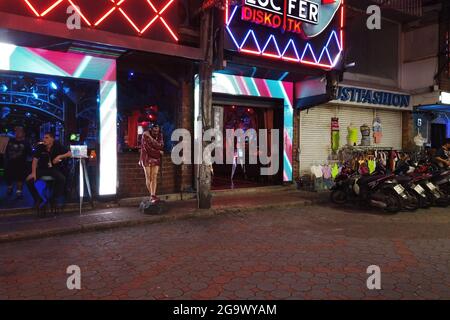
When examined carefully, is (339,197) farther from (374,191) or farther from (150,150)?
(150,150)

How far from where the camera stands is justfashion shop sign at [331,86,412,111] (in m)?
13.6

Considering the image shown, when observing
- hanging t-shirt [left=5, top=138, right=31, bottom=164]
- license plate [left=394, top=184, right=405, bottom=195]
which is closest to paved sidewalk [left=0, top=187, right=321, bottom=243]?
hanging t-shirt [left=5, top=138, right=31, bottom=164]

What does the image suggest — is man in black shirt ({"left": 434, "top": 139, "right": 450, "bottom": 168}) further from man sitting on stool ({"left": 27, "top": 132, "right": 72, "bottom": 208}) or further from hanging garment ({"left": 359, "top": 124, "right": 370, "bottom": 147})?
man sitting on stool ({"left": 27, "top": 132, "right": 72, "bottom": 208})

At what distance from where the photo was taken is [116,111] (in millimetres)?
9344

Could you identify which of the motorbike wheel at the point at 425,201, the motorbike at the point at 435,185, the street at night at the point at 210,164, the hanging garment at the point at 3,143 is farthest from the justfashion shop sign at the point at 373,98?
the hanging garment at the point at 3,143

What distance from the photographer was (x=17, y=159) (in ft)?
31.5

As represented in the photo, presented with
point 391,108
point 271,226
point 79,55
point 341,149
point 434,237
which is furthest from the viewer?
point 391,108

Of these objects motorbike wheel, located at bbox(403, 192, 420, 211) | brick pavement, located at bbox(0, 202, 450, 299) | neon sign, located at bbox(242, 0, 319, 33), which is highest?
neon sign, located at bbox(242, 0, 319, 33)

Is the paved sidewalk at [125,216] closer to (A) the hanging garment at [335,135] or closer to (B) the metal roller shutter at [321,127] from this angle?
(B) the metal roller shutter at [321,127]

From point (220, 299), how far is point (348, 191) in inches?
266

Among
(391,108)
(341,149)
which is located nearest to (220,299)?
(341,149)

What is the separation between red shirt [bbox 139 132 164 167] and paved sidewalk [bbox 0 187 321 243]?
115 cm

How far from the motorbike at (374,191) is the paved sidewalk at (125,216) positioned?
1010 mm

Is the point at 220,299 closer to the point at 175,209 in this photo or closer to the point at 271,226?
the point at 271,226
